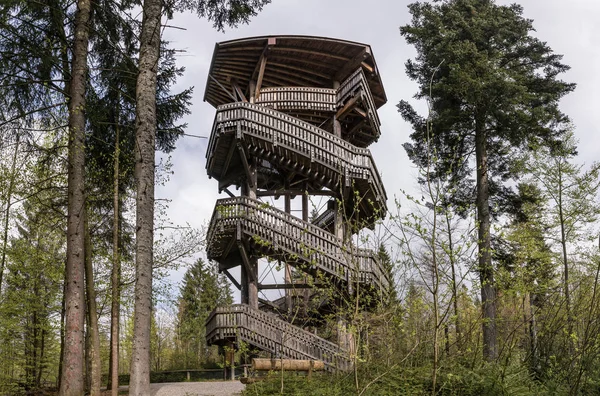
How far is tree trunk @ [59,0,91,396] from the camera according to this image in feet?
37.0

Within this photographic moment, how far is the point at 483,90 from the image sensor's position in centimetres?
1905

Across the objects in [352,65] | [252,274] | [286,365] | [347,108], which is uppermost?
[352,65]

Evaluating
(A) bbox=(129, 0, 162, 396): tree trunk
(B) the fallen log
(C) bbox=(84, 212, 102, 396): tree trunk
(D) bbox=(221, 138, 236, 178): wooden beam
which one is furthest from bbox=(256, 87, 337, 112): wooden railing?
(B) the fallen log

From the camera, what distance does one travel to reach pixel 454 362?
27.0 feet

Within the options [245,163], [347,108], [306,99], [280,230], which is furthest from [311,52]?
[280,230]

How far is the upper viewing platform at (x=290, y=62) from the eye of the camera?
1998 cm

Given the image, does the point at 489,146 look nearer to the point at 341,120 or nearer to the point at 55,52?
the point at 341,120

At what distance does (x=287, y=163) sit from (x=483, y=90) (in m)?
6.68

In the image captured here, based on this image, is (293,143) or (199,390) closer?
(199,390)

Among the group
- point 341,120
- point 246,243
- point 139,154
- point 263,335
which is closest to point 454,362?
point 139,154

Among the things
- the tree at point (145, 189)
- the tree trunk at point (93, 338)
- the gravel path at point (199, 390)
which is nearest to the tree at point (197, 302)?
the gravel path at point (199, 390)

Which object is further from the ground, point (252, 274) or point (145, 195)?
point (145, 195)

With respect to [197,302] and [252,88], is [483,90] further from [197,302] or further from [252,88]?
[197,302]

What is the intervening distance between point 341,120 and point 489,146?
5.24 metres
